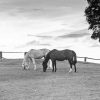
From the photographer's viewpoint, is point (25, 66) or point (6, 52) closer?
point (25, 66)

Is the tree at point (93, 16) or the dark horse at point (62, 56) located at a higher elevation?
the tree at point (93, 16)

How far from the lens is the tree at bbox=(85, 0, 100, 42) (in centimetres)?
4603

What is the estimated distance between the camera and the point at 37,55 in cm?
3306

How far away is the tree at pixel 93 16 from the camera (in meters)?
46.0

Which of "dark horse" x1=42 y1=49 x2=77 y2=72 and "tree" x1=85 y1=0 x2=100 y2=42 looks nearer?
"dark horse" x1=42 y1=49 x2=77 y2=72

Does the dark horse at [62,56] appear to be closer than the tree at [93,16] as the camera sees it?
Yes

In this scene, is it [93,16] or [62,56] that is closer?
[62,56]

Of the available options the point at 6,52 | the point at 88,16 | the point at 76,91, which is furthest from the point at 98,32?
the point at 76,91

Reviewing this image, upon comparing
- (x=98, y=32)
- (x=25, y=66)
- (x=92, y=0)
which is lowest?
(x=25, y=66)

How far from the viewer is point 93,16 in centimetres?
4625

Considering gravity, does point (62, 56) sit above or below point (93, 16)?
below

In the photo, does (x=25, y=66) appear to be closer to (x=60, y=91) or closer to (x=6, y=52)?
(x=60, y=91)

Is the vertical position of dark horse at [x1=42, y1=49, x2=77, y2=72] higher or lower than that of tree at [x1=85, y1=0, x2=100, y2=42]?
lower

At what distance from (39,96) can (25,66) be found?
17906 millimetres
